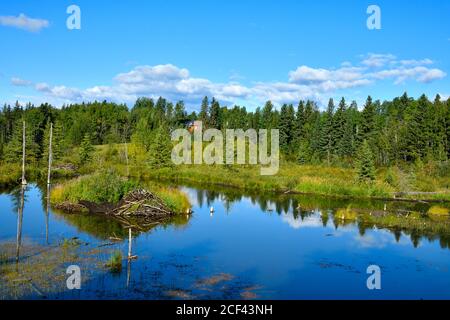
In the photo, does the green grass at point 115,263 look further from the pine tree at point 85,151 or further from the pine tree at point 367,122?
the pine tree at point 367,122

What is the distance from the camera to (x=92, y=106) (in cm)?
11175

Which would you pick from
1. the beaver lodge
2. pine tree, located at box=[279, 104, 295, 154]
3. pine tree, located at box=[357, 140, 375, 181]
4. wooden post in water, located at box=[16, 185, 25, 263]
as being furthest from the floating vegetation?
pine tree, located at box=[279, 104, 295, 154]

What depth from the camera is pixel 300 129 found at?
3346 inches

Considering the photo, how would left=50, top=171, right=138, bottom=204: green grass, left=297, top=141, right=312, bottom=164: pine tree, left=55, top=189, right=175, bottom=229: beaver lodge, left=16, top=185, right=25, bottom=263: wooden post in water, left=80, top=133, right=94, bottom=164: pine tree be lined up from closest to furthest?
left=16, top=185, right=25, bottom=263: wooden post in water
left=55, top=189, right=175, bottom=229: beaver lodge
left=50, top=171, right=138, bottom=204: green grass
left=80, top=133, right=94, bottom=164: pine tree
left=297, top=141, right=312, bottom=164: pine tree

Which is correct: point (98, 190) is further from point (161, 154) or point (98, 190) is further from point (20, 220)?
point (161, 154)

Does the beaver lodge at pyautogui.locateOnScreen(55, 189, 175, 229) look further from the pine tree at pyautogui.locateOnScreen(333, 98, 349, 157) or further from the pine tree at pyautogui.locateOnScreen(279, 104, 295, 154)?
the pine tree at pyautogui.locateOnScreen(279, 104, 295, 154)

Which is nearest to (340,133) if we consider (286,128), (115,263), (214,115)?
(286,128)

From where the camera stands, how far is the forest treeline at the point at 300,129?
63.8m

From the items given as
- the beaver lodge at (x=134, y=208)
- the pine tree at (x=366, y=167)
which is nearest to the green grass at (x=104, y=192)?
the beaver lodge at (x=134, y=208)

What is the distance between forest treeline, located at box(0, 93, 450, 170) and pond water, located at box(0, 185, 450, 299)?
22.0 m

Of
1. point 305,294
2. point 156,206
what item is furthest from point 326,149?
point 305,294

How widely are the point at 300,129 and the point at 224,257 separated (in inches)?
2594

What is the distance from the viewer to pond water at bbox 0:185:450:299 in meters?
16.4
